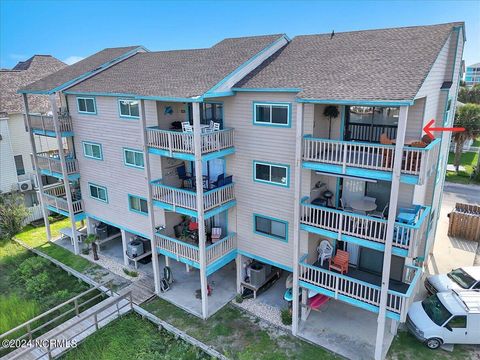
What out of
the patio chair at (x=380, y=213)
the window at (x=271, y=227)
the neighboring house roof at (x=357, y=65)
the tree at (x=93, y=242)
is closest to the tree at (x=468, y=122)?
the neighboring house roof at (x=357, y=65)

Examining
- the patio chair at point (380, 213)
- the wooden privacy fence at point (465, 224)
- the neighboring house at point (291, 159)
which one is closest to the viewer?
the neighboring house at point (291, 159)

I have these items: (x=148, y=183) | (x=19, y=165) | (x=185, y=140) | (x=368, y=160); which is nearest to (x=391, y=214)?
(x=368, y=160)

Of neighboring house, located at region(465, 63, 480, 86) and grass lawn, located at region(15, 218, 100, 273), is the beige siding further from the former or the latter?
neighboring house, located at region(465, 63, 480, 86)

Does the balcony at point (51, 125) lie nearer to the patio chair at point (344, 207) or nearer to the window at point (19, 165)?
the window at point (19, 165)

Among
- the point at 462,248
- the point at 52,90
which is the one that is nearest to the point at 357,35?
the point at 462,248

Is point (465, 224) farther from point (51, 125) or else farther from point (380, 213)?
point (51, 125)

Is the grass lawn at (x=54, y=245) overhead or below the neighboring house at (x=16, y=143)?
below
